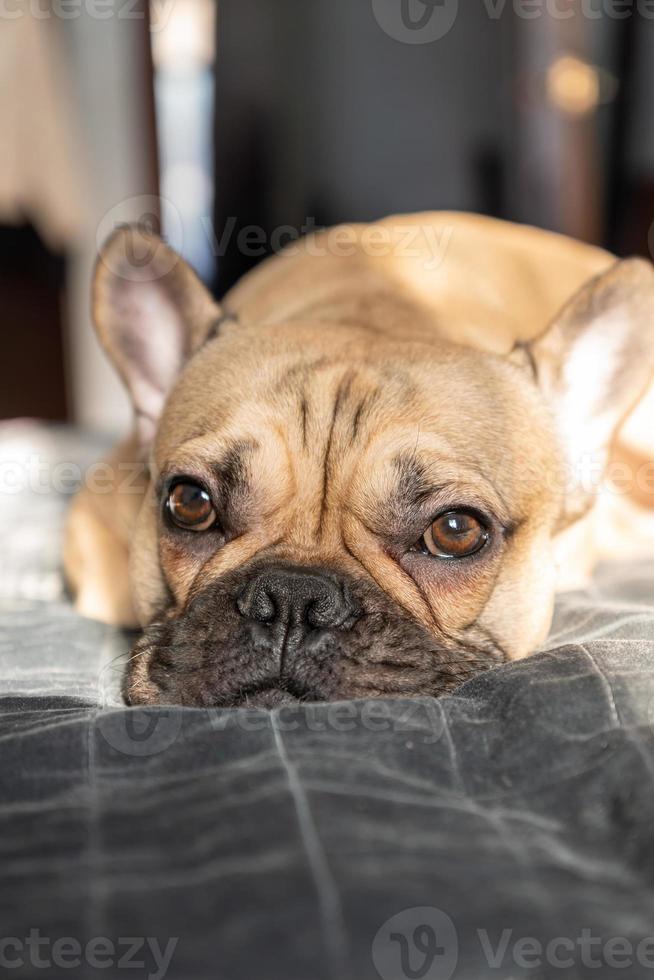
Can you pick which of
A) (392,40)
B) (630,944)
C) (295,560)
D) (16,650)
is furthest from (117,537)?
(392,40)

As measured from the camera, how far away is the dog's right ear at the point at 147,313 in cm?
245

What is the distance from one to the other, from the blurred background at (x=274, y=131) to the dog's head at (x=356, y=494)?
10.8ft

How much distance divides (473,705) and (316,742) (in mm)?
290

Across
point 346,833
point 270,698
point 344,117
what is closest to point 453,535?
point 270,698

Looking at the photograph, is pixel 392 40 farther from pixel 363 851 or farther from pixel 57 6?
pixel 363 851

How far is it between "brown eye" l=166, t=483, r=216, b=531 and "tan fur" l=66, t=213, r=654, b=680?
5 cm

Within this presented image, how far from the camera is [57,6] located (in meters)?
6.92

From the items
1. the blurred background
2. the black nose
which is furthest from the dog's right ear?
the blurred background

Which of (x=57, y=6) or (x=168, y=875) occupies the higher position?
(x=168, y=875)

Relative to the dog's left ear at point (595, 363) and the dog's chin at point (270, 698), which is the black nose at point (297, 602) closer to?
the dog's chin at point (270, 698)

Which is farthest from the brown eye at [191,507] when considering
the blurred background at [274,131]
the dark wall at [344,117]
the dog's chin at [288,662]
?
the dark wall at [344,117]

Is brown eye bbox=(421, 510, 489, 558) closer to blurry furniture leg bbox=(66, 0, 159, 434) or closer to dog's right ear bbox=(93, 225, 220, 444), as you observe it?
dog's right ear bbox=(93, 225, 220, 444)

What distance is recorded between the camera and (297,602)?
162cm

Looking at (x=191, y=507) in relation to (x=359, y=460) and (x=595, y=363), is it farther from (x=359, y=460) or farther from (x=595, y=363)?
(x=595, y=363)
